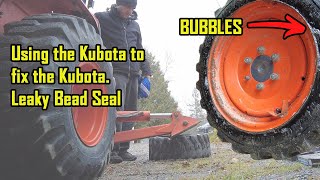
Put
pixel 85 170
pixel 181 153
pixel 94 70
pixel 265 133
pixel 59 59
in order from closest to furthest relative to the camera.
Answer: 1. pixel 265 133
2. pixel 59 59
3. pixel 85 170
4. pixel 94 70
5. pixel 181 153

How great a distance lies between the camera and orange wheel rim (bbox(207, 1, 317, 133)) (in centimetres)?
222

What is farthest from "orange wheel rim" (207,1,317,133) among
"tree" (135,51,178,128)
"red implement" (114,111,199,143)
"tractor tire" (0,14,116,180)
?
"tree" (135,51,178,128)

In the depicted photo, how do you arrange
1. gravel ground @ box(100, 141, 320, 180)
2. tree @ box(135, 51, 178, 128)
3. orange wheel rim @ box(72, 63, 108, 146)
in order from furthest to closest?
tree @ box(135, 51, 178, 128), gravel ground @ box(100, 141, 320, 180), orange wheel rim @ box(72, 63, 108, 146)

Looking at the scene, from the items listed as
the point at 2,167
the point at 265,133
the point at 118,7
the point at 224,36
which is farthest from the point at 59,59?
the point at 118,7

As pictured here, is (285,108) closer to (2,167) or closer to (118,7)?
(2,167)

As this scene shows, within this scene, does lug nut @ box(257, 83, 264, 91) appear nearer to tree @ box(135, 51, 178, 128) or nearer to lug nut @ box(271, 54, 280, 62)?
lug nut @ box(271, 54, 280, 62)

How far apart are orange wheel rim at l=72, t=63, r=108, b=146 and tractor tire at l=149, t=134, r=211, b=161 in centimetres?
274

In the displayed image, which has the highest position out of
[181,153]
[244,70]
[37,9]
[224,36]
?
[37,9]

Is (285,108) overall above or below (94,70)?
below

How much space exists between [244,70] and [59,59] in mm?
1097

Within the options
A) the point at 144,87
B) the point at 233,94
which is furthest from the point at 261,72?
the point at 144,87

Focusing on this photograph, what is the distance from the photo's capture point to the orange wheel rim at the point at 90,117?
11.0 feet

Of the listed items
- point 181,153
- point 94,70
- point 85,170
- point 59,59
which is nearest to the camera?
point 59,59

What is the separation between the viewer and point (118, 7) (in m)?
6.26
